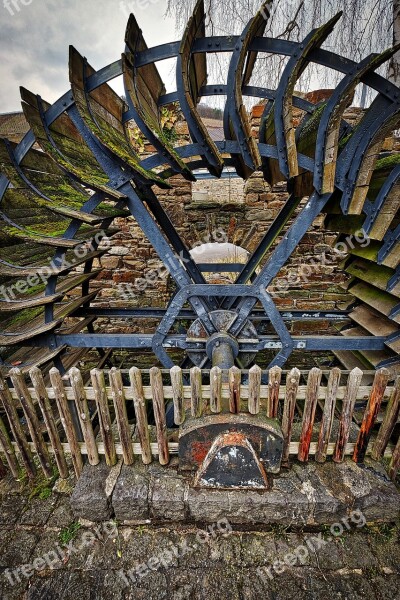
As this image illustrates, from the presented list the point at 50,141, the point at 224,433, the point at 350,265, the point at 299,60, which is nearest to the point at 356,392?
the point at 224,433

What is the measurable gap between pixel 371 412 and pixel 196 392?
1.29 m

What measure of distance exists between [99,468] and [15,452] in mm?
838

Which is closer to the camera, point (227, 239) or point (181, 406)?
point (181, 406)

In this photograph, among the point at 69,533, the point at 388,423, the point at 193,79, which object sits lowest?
the point at 69,533

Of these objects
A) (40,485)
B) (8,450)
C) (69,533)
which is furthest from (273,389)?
(8,450)

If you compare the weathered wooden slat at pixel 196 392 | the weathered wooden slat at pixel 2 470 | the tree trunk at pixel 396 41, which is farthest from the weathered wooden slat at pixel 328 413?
the tree trunk at pixel 396 41

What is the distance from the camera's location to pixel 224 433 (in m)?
2.17

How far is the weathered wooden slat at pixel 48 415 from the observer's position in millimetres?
2156

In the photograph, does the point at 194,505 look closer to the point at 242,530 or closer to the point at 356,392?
the point at 242,530

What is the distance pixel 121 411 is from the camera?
87.1 inches

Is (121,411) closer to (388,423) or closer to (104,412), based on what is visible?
(104,412)

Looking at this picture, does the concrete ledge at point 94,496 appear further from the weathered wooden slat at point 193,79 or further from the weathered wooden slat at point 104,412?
the weathered wooden slat at point 193,79

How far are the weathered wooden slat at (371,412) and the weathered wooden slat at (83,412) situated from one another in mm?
2048

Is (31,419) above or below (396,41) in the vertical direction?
below
